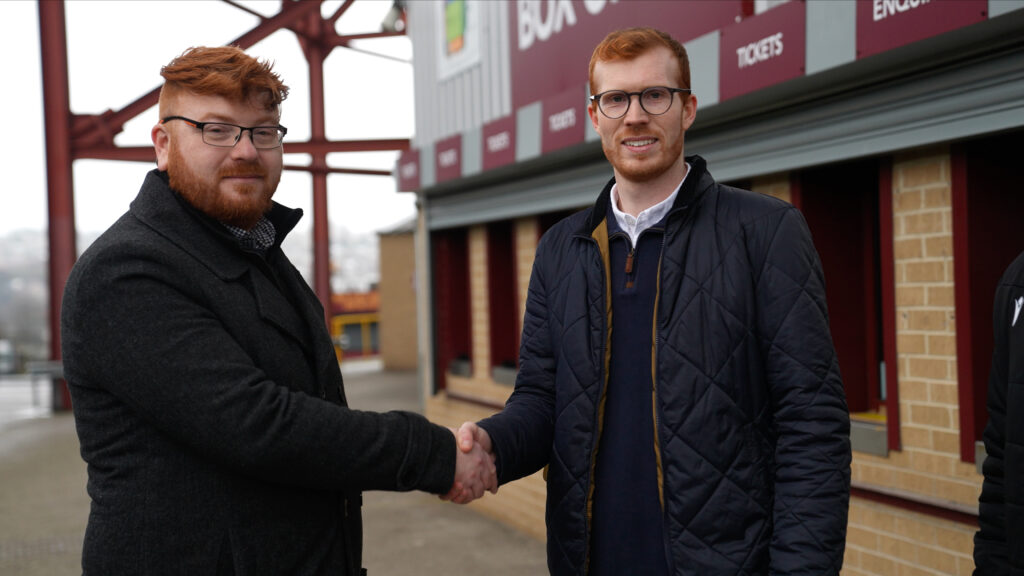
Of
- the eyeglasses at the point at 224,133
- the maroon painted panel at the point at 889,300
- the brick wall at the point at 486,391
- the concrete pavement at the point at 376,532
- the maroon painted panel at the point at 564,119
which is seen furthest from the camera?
the brick wall at the point at 486,391

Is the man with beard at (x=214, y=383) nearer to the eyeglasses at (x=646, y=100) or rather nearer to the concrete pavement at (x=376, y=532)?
the eyeglasses at (x=646, y=100)

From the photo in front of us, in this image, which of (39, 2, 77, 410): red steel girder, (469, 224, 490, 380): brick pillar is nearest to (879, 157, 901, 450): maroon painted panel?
(469, 224, 490, 380): brick pillar

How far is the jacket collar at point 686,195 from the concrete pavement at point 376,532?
4020mm

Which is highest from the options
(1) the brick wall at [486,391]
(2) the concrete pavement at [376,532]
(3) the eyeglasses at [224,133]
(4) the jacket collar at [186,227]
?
(3) the eyeglasses at [224,133]

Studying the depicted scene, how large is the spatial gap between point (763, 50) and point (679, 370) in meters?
2.27

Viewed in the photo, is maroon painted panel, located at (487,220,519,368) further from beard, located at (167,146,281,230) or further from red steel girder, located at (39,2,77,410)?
red steel girder, located at (39,2,77,410)

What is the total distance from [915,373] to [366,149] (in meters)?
11.0

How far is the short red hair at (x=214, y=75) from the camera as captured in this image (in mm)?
2176

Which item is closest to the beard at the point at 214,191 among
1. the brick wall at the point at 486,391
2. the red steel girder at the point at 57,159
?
the brick wall at the point at 486,391

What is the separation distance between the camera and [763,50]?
12.7ft

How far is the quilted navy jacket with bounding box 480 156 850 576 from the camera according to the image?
1.96 meters

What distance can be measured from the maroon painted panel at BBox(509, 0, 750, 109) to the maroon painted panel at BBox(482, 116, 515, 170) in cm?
24

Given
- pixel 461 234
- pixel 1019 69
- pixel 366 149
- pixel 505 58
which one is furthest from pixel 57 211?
pixel 1019 69

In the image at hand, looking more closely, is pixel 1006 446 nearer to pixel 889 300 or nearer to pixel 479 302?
pixel 889 300
